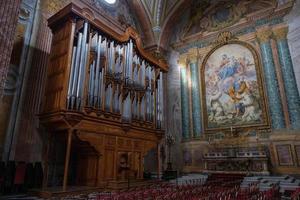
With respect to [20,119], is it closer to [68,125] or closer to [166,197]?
[68,125]

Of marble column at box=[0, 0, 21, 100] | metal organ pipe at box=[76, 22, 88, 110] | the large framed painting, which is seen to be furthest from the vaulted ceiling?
marble column at box=[0, 0, 21, 100]

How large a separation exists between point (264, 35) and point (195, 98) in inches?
180

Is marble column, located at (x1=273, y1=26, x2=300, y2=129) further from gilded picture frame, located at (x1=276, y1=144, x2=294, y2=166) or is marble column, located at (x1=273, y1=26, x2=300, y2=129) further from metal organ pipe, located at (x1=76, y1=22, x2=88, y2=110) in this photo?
metal organ pipe, located at (x1=76, y1=22, x2=88, y2=110)

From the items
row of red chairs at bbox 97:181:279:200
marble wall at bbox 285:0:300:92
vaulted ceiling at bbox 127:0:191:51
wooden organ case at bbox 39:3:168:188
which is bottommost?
row of red chairs at bbox 97:181:279:200

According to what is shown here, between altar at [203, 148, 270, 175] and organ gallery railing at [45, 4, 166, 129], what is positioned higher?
organ gallery railing at [45, 4, 166, 129]

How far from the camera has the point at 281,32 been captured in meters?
11.0

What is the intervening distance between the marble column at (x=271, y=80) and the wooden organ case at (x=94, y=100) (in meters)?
5.54

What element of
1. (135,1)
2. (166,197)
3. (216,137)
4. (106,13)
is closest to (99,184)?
(166,197)

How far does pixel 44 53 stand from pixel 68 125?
118 inches

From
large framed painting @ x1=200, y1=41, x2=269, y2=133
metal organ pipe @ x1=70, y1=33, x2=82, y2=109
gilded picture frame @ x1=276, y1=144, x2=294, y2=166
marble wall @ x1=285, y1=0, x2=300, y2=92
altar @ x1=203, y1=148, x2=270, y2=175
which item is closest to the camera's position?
metal organ pipe @ x1=70, y1=33, x2=82, y2=109

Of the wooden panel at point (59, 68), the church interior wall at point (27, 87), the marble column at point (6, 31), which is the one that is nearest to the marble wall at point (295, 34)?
the wooden panel at point (59, 68)

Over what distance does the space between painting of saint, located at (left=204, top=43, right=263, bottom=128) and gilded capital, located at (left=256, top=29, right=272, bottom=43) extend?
0.75m

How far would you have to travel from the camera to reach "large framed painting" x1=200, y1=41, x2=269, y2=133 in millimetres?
11008

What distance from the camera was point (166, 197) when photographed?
390 centimetres
